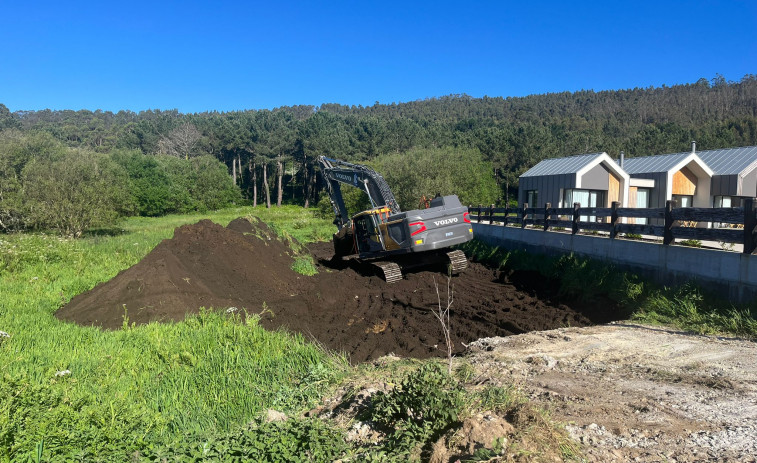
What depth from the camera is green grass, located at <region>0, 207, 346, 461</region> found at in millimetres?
4324

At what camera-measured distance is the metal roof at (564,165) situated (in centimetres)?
2330

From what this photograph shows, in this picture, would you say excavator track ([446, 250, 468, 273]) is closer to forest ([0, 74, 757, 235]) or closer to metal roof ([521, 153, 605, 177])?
metal roof ([521, 153, 605, 177])

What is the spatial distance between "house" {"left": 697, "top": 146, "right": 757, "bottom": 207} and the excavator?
1411 cm

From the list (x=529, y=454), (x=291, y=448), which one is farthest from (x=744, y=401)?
(x=291, y=448)

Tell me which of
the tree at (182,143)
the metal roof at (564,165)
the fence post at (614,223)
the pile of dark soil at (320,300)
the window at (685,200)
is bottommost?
the pile of dark soil at (320,300)

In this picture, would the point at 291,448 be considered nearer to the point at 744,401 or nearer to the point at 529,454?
the point at 529,454

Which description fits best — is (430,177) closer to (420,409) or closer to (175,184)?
(420,409)

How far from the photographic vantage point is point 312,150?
73.2 meters

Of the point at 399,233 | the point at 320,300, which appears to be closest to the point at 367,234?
the point at 399,233

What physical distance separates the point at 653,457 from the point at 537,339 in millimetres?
4496

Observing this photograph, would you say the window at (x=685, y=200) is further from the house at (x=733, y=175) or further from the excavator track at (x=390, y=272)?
the excavator track at (x=390, y=272)

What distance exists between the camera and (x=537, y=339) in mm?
7992

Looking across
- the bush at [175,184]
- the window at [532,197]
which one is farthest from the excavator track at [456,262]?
the bush at [175,184]

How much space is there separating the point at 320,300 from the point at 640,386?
795cm
